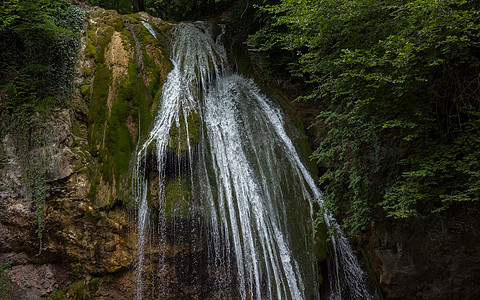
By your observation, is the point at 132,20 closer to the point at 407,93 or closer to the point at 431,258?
the point at 407,93

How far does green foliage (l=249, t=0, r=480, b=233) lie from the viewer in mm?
3771

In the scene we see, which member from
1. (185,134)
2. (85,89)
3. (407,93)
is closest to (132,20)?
(85,89)

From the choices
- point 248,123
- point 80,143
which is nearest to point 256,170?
point 248,123

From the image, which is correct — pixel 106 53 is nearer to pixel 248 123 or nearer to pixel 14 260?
pixel 248 123

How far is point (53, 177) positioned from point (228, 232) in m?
3.57

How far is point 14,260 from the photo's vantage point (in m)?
5.26

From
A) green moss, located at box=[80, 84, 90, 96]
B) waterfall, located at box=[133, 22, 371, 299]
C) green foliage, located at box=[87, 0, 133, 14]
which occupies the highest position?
green foliage, located at box=[87, 0, 133, 14]

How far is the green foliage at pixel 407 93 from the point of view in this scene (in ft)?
12.4

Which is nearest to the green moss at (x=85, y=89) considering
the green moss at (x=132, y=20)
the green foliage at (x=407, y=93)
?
the green moss at (x=132, y=20)

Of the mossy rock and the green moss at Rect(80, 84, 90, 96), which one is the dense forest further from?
the mossy rock

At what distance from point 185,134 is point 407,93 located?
421 centimetres

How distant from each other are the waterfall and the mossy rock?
0.07 feet

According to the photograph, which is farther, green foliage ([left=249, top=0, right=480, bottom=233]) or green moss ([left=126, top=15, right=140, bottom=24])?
green moss ([left=126, top=15, right=140, bottom=24])

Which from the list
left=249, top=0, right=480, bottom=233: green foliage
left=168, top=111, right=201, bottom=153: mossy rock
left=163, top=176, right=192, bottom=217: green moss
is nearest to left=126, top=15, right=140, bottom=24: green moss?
left=168, top=111, right=201, bottom=153: mossy rock
